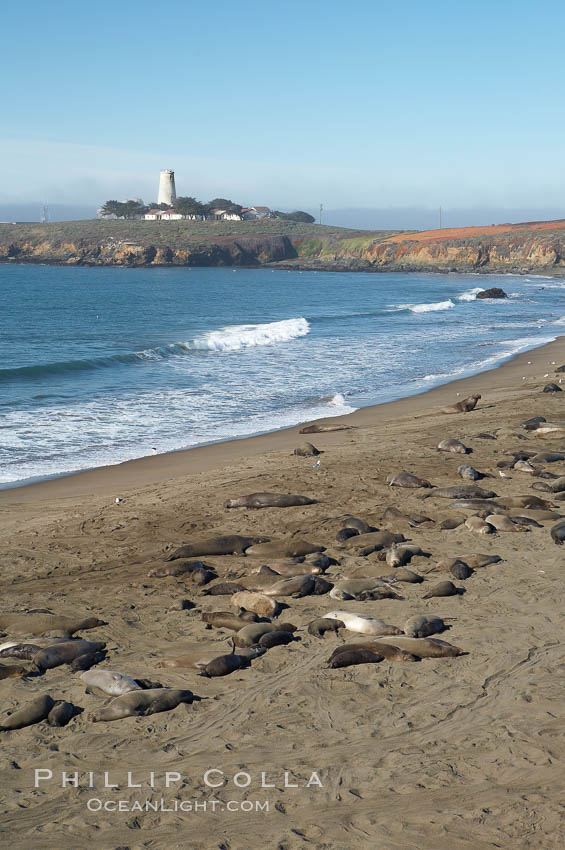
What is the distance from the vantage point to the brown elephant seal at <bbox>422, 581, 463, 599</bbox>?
259 inches

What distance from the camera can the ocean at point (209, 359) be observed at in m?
15.4

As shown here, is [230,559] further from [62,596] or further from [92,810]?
[92,810]

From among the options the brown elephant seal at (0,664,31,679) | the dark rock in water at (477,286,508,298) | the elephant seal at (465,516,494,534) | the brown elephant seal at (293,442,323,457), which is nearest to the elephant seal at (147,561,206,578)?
the brown elephant seal at (0,664,31,679)

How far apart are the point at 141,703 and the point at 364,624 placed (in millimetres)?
1847

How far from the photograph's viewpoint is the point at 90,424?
626 inches

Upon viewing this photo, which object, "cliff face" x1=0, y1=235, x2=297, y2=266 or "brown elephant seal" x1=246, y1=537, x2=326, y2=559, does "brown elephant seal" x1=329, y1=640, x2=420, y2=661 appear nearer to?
"brown elephant seal" x1=246, y1=537, x2=326, y2=559

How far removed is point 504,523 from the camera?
8.20 meters

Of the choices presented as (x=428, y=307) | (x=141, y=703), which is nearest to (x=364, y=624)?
(x=141, y=703)

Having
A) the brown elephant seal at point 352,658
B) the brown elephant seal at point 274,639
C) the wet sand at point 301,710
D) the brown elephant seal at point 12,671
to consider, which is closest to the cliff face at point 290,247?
the wet sand at point 301,710

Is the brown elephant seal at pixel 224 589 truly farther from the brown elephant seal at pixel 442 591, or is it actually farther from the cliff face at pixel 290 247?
the cliff face at pixel 290 247

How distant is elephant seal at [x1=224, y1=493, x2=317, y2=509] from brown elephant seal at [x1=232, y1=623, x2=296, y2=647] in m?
3.47

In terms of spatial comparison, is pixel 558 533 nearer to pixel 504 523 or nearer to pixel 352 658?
pixel 504 523

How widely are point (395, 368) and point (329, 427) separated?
9928 mm

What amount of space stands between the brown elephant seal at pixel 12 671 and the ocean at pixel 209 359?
6.69 m
